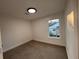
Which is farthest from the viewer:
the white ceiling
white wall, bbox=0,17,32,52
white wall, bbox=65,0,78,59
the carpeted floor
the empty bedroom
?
white wall, bbox=0,17,32,52

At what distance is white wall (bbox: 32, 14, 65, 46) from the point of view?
4399 millimetres

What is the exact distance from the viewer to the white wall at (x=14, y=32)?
3842 millimetres

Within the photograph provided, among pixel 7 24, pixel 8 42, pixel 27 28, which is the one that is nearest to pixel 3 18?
pixel 7 24

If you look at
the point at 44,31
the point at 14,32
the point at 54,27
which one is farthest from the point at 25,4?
the point at 44,31

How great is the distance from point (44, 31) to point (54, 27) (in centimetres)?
78

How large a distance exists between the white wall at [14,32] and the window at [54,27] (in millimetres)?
1653

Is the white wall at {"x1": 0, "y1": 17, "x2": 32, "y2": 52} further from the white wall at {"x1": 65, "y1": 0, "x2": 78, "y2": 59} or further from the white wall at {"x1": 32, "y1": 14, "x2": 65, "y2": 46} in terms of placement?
the white wall at {"x1": 65, "y1": 0, "x2": 78, "y2": 59}

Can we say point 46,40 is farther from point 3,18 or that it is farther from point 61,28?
point 3,18

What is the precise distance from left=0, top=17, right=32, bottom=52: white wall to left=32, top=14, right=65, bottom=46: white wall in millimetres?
534

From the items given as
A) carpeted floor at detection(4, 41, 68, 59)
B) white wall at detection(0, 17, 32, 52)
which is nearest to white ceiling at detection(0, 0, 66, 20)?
white wall at detection(0, 17, 32, 52)

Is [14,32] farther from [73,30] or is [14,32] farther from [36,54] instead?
[73,30]

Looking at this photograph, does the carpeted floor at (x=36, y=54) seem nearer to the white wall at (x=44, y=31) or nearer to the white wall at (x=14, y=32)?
the white wall at (x=14, y=32)

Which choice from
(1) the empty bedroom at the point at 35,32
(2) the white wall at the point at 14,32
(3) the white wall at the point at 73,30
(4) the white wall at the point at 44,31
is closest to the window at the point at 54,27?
(1) the empty bedroom at the point at 35,32

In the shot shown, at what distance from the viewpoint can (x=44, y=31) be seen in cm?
521
